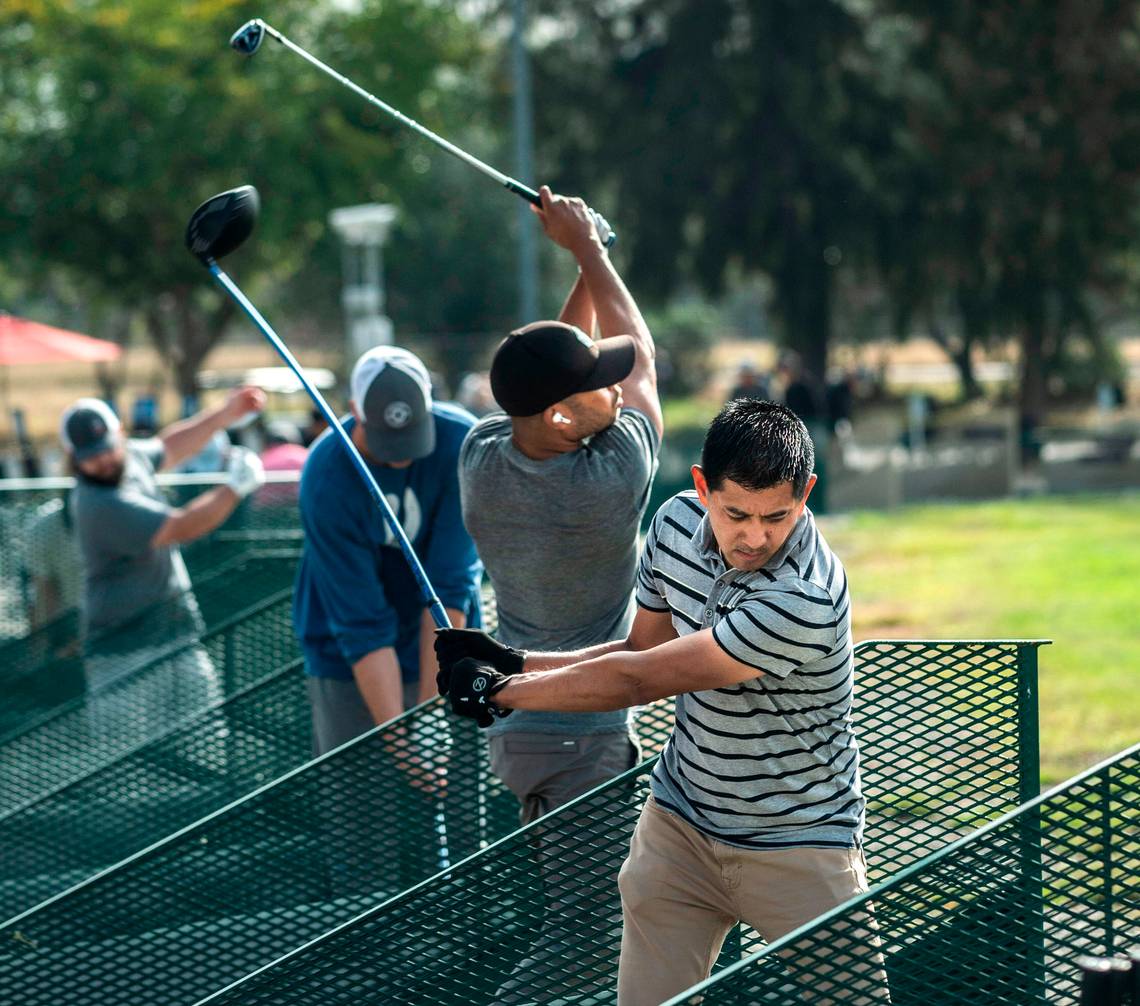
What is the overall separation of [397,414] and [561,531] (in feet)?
2.91

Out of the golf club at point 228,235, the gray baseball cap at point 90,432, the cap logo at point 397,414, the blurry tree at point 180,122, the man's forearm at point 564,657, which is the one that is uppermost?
the blurry tree at point 180,122

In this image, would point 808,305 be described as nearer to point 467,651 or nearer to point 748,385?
point 748,385

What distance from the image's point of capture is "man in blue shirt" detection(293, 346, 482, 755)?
446 cm

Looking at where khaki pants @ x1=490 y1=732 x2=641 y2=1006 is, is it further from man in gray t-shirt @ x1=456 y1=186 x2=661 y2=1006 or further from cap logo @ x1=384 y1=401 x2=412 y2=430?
cap logo @ x1=384 y1=401 x2=412 y2=430

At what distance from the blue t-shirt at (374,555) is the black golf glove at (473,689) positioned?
1414 mm

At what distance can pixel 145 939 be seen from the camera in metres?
4.05

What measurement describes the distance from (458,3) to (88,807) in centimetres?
2470

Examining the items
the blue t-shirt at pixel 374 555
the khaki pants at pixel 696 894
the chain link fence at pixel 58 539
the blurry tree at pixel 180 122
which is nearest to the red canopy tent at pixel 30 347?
the chain link fence at pixel 58 539

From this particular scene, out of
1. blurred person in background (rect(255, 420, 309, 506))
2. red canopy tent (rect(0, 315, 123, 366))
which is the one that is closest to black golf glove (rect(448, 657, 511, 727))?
blurred person in background (rect(255, 420, 309, 506))

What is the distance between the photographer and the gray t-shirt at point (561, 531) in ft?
12.1

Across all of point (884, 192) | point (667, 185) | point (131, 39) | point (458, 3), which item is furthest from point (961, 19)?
point (131, 39)

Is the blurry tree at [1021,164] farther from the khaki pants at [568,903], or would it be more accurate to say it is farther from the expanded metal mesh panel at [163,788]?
the khaki pants at [568,903]

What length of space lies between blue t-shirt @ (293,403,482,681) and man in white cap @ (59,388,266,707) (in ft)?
4.76

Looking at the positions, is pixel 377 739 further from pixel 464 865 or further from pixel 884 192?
pixel 884 192
